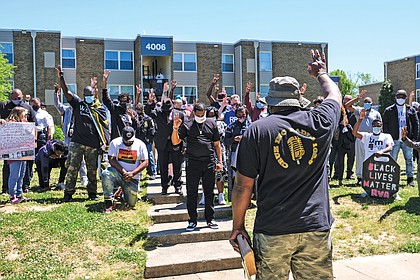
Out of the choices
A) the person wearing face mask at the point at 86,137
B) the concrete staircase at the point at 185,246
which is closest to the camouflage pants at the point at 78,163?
the person wearing face mask at the point at 86,137

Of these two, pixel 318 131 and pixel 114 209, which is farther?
pixel 114 209

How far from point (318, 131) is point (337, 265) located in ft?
11.1

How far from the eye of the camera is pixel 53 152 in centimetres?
914

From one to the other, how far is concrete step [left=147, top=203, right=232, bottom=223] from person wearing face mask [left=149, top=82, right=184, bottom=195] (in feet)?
1.78

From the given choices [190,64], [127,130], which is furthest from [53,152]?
[190,64]

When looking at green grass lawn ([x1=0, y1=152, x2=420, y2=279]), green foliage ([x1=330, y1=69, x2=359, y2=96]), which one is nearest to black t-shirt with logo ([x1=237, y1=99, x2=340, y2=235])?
green grass lawn ([x1=0, y1=152, x2=420, y2=279])

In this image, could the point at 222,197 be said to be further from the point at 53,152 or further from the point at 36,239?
the point at 53,152

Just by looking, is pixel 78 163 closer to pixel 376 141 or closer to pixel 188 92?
pixel 376 141

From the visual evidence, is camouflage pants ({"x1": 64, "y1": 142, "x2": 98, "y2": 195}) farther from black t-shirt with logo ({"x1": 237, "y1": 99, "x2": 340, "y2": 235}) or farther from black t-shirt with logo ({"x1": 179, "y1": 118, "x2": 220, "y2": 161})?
black t-shirt with logo ({"x1": 237, "y1": 99, "x2": 340, "y2": 235})

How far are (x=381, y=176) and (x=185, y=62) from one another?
29068 millimetres

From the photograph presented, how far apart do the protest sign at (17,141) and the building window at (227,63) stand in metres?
29.5

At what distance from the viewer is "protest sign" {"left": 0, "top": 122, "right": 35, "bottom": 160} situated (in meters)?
7.95

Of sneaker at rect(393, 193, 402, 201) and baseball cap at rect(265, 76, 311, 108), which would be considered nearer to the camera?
baseball cap at rect(265, 76, 311, 108)

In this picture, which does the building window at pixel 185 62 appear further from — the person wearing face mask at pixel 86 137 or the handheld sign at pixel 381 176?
the handheld sign at pixel 381 176
